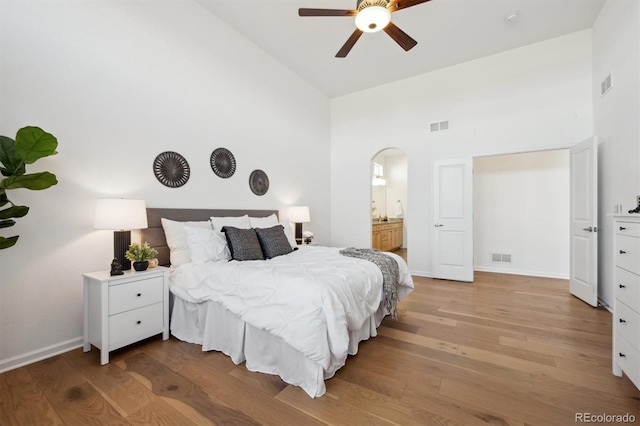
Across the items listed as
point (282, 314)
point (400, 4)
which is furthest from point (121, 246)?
point (400, 4)

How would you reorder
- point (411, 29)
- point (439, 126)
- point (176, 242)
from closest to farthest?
1. point (176, 242)
2. point (411, 29)
3. point (439, 126)

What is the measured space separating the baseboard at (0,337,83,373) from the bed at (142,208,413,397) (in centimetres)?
74

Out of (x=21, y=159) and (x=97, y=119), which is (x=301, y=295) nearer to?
(x=21, y=159)

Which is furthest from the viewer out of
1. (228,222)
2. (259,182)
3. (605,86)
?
(259,182)

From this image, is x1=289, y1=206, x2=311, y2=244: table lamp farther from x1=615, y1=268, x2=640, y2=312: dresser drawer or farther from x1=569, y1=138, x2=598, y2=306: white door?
x1=569, y1=138, x2=598, y2=306: white door

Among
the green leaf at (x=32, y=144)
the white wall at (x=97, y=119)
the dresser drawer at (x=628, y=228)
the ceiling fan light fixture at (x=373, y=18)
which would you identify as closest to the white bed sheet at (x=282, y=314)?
the white wall at (x=97, y=119)

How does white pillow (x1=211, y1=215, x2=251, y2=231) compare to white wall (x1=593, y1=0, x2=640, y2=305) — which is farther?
white pillow (x1=211, y1=215, x2=251, y2=231)

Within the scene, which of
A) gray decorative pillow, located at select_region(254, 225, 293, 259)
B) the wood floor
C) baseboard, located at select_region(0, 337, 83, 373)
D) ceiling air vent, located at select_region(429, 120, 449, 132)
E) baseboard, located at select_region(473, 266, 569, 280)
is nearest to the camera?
the wood floor

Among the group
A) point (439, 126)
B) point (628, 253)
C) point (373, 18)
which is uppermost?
point (373, 18)

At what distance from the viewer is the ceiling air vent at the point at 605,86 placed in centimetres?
326

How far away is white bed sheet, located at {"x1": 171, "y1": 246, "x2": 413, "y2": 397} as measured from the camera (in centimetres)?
174

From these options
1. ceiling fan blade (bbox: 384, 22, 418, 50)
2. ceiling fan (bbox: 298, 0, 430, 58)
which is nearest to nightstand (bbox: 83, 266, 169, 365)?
ceiling fan (bbox: 298, 0, 430, 58)

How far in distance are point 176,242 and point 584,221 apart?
4891 millimetres

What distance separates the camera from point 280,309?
188cm
